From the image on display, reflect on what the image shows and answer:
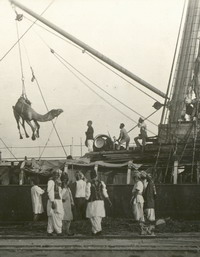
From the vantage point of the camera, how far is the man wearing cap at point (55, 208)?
1264cm

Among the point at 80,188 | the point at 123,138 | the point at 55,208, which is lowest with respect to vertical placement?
the point at 55,208

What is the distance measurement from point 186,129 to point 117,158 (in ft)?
10.4

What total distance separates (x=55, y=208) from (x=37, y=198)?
4110 mm

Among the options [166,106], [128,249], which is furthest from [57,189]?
[166,106]

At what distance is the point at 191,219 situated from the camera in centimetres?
1633

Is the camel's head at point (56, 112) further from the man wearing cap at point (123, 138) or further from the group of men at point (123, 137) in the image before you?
the man wearing cap at point (123, 138)

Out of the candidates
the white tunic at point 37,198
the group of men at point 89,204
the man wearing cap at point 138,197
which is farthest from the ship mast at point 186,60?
the group of men at point 89,204

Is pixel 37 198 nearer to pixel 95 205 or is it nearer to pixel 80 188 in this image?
pixel 80 188

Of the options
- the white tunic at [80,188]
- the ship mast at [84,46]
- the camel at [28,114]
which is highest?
the ship mast at [84,46]

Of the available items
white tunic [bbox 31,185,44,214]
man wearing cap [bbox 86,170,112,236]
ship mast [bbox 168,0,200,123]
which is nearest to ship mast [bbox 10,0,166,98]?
ship mast [bbox 168,0,200,123]

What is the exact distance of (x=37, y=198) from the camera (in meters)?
16.6

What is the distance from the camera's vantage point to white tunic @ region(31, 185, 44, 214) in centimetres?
1650

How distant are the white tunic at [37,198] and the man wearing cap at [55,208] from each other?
12.0 feet

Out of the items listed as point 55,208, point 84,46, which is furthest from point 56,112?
point 55,208
